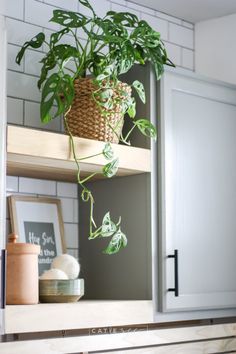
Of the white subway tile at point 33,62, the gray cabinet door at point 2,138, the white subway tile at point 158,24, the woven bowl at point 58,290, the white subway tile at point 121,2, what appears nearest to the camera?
the gray cabinet door at point 2,138

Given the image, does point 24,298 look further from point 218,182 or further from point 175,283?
point 218,182

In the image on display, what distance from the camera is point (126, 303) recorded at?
8.95 feet

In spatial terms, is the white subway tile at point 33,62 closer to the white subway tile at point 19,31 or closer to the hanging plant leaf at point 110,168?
the white subway tile at point 19,31

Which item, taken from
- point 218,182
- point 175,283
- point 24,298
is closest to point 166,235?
point 175,283

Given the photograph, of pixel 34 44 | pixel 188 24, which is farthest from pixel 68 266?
pixel 188 24

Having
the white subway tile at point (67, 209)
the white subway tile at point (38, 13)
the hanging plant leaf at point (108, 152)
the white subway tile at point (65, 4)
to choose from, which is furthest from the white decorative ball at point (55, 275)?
the white subway tile at point (65, 4)

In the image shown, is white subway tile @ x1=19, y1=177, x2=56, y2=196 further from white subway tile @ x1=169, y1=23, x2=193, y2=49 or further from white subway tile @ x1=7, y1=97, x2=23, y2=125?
white subway tile @ x1=169, y1=23, x2=193, y2=49

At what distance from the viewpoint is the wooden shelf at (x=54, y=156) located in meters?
2.49

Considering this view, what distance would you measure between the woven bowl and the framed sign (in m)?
0.36

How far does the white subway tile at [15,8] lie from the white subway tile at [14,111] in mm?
340

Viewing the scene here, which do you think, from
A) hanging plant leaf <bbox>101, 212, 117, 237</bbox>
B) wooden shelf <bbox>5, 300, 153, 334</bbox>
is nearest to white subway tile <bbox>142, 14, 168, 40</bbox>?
hanging plant leaf <bbox>101, 212, 117, 237</bbox>

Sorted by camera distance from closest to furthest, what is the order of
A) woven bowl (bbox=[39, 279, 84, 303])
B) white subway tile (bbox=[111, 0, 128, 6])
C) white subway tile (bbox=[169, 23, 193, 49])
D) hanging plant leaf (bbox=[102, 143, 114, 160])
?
woven bowl (bbox=[39, 279, 84, 303]), hanging plant leaf (bbox=[102, 143, 114, 160]), white subway tile (bbox=[111, 0, 128, 6]), white subway tile (bbox=[169, 23, 193, 49])

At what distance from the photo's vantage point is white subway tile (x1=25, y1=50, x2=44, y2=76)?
3053 millimetres

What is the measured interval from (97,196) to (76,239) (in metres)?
0.22
